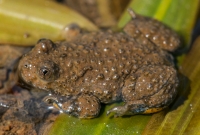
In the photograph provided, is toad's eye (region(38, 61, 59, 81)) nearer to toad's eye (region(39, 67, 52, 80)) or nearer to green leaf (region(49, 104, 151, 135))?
toad's eye (region(39, 67, 52, 80))

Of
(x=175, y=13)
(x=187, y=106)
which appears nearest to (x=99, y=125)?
(x=187, y=106)

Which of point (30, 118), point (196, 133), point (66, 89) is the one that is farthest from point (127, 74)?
point (30, 118)

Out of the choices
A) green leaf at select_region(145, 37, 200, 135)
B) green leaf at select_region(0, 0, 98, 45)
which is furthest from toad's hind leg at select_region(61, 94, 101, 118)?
green leaf at select_region(0, 0, 98, 45)

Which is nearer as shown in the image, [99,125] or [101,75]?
[99,125]

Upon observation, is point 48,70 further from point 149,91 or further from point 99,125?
point 149,91

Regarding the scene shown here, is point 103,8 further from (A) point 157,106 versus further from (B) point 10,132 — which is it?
(B) point 10,132

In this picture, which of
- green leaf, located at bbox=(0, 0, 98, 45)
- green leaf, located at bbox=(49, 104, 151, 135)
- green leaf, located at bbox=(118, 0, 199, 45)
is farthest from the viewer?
green leaf, located at bbox=(118, 0, 199, 45)
